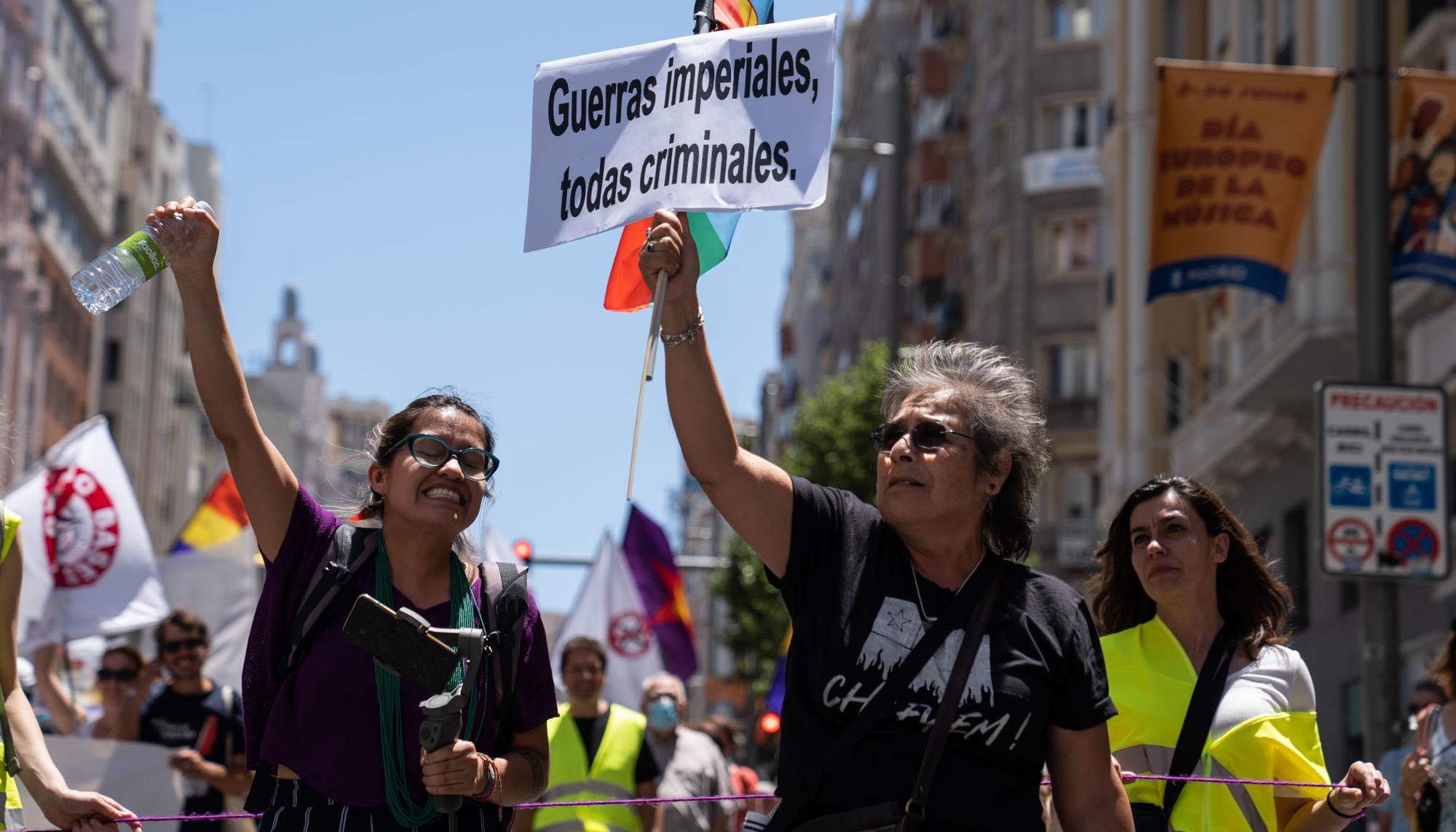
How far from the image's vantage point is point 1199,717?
19.3ft

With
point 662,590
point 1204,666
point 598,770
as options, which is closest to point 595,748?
point 598,770

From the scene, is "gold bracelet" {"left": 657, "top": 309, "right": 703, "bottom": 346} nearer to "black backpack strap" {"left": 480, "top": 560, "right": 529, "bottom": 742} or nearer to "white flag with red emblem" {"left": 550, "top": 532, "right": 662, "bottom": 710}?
"black backpack strap" {"left": 480, "top": 560, "right": 529, "bottom": 742}

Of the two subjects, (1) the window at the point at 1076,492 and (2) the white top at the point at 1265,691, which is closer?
(2) the white top at the point at 1265,691

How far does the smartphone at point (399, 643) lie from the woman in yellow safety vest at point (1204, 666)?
217 centimetres

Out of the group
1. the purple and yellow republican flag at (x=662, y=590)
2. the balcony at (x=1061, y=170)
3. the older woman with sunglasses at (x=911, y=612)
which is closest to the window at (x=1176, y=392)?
the purple and yellow republican flag at (x=662, y=590)

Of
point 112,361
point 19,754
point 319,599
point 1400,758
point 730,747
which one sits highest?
point 112,361

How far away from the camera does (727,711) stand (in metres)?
89.1

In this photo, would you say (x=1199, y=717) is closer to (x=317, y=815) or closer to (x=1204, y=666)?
(x=1204, y=666)

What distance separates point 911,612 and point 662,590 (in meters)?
18.4

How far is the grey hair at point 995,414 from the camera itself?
4934mm

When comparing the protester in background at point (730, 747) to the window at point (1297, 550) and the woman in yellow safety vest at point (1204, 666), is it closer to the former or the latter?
the woman in yellow safety vest at point (1204, 666)

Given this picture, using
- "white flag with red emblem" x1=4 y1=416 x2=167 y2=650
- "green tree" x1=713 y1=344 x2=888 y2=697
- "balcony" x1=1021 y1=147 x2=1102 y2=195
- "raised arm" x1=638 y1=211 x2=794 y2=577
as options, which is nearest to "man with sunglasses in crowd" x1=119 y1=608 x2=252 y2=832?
"white flag with red emblem" x1=4 y1=416 x2=167 y2=650

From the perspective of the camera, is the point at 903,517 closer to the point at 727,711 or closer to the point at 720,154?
the point at 720,154

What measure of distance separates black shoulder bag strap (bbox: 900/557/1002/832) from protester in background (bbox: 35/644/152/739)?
6828mm
